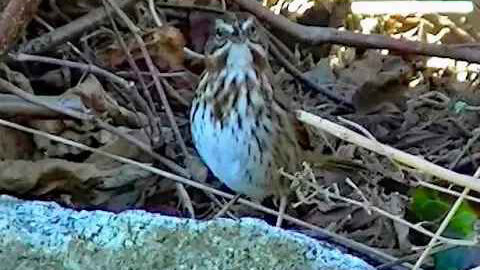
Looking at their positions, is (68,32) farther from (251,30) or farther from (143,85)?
(251,30)

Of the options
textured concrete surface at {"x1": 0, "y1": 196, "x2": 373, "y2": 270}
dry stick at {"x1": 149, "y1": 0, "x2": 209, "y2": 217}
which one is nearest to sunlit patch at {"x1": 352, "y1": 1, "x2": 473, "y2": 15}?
dry stick at {"x1": 149, "y1": 0, "x2": 209, "y2": 217}

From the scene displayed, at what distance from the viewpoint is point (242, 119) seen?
3.29 m

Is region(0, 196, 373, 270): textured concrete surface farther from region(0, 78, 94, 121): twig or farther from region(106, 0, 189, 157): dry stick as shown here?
region(106, 0, 189, 157): dry stick

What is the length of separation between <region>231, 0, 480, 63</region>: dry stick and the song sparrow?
10.6 inches

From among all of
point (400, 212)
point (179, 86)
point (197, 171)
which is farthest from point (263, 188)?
point (400, 212)

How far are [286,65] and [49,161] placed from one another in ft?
3.35

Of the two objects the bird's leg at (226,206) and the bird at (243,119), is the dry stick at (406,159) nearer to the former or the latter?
the bird's leg at (226,206)

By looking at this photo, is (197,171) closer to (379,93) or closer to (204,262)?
(379,93)

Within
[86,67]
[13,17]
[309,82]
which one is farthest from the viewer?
[309,82]

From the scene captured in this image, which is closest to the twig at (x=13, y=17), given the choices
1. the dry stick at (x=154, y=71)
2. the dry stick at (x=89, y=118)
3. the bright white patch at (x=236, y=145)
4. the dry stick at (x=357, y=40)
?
the dry stick at (x=89, y=118)

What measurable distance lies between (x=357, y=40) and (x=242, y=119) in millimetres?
544

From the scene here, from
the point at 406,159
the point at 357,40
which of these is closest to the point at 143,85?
the point at 357,40

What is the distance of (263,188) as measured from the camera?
3383 millimetres

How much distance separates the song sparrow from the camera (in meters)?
3.27
